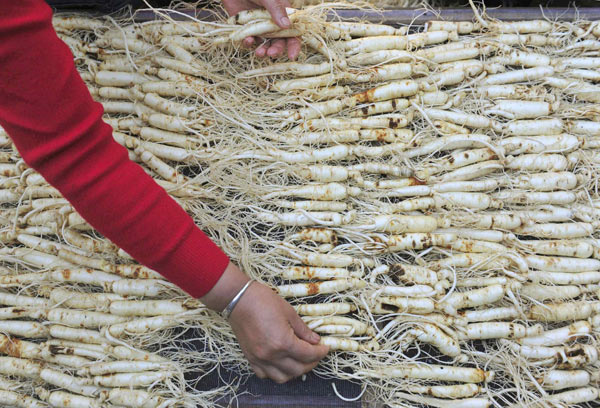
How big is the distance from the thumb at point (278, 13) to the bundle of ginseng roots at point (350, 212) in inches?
4.0

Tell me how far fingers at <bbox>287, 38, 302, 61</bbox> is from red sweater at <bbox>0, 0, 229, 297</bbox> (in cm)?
83

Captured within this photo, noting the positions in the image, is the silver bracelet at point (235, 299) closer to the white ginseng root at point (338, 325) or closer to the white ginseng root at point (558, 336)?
the white ginseng root at point (338, 325)

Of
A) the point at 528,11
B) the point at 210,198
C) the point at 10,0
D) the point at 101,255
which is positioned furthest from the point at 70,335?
the point at 528,11

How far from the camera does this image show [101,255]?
1.49 m

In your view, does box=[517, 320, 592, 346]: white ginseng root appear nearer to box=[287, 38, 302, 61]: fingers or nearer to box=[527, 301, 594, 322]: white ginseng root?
box=[527, 301, 594, 322]: white ginseng root

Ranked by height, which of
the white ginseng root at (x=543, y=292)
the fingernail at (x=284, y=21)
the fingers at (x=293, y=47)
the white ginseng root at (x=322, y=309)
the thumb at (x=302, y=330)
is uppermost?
the fingernail at (x=284, y=21)

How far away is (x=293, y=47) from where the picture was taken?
1559 mm

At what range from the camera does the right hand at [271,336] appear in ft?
3.71

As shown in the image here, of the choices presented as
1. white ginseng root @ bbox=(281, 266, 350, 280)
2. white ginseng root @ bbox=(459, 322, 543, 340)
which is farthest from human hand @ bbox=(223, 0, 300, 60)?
white ginseng root @ bbox=(459, 322, 543, 340)

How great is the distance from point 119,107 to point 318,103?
30.3 inches

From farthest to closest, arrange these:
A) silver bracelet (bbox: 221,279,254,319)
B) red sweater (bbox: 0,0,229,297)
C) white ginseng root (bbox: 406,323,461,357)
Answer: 1. white ginseng root (bbox: 406,323,461,357)
2. silver bracelet (bbox: 221,279,254,319)
3. red sweater (bbox: 0,0,229,297)

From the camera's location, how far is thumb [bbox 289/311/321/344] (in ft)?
4.05

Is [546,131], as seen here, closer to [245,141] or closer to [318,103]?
[318,103]

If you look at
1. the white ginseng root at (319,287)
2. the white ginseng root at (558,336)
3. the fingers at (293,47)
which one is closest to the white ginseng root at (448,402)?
the white ginseng root at (558,336)
